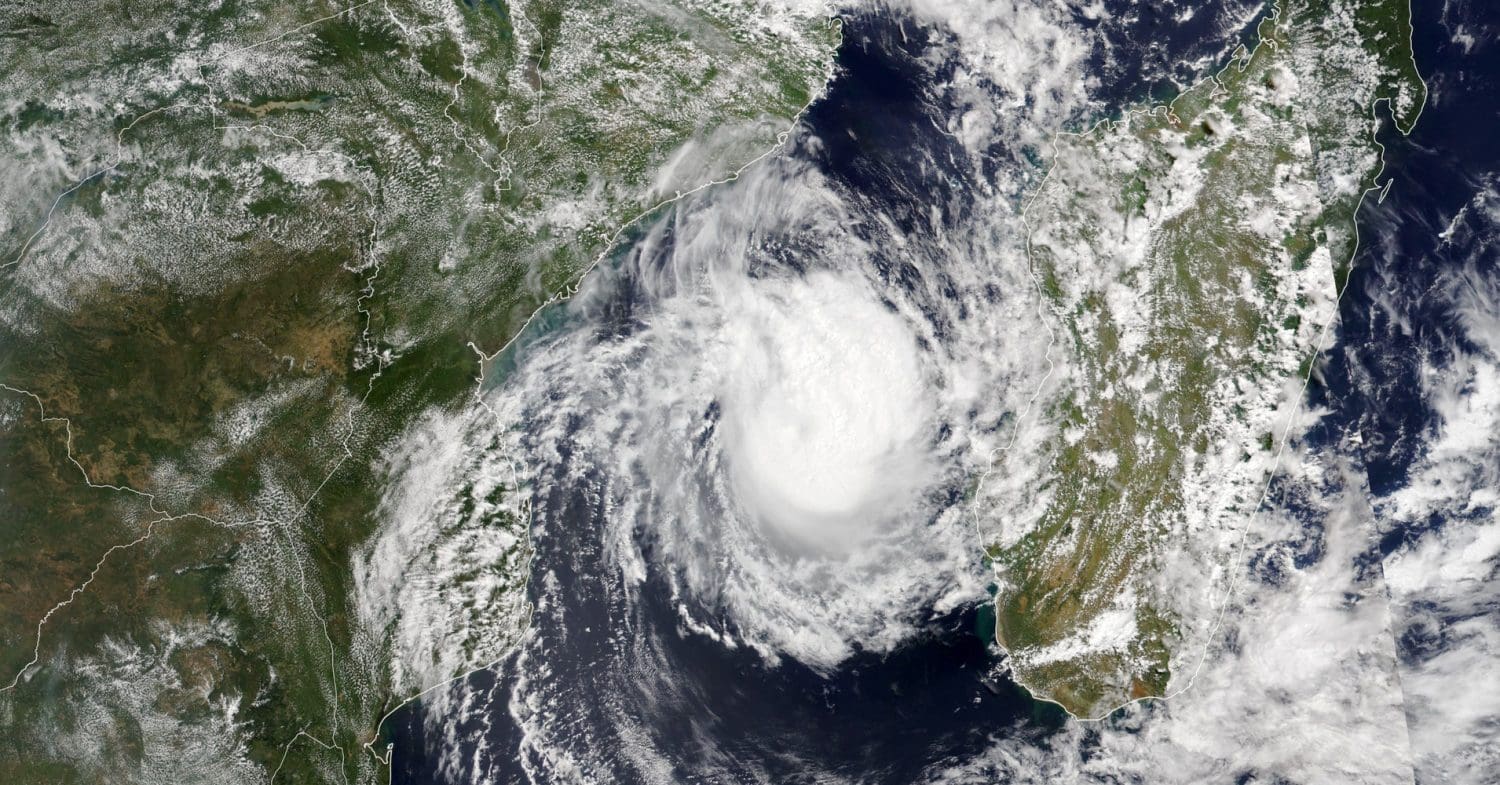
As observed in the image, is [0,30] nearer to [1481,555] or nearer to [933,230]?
[933,230]

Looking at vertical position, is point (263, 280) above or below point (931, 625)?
below

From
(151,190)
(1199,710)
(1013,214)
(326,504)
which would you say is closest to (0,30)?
(151,190)

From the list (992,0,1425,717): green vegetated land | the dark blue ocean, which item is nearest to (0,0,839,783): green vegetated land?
the dark blue ocean

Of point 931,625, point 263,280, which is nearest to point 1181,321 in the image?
point 931,625

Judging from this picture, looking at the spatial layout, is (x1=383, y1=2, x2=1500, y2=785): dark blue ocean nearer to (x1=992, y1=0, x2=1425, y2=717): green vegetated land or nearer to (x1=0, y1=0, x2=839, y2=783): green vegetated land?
(x1=992, y1=0, x2=1425, y2=717): green vegetated land

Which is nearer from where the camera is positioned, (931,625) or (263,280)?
(931,625)

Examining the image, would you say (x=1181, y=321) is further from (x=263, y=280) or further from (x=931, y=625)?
(x=263, y=280)
